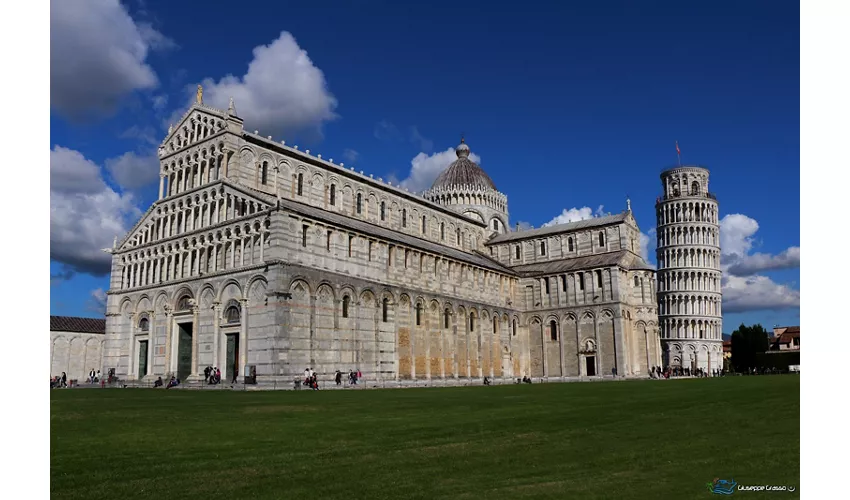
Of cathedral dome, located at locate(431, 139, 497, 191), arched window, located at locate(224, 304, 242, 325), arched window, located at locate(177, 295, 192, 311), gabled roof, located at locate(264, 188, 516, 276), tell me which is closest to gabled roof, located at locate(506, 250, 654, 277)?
gabled roof, located at locate(264, 188, 516, 276)

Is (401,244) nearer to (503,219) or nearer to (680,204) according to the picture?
(503,219)

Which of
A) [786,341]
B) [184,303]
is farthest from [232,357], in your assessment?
[786,341]

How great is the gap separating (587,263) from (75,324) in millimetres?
48650

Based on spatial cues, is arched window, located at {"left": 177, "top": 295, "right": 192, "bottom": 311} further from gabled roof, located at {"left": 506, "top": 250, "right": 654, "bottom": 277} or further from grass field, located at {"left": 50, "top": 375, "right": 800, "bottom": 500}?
gabled roof, located at {"left": 506, "top": 250, "right": 654, "bottom": 277}

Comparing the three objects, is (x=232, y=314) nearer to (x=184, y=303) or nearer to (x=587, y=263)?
(x=184, y=303)

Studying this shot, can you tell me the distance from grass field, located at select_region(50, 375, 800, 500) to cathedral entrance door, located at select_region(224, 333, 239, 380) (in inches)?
851

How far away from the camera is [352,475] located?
927cm

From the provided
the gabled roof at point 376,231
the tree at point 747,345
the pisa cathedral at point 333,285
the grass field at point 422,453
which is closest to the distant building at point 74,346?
the pisa cathedral at point 333,285

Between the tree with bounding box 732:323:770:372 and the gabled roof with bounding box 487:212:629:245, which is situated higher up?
the gabled roof with bounding box 487:212:629:245

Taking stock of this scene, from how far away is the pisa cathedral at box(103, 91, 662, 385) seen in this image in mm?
39125

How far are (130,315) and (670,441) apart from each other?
43.4 m

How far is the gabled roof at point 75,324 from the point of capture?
5997 centimetres

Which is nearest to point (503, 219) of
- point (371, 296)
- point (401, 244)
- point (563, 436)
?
point (401, 244)

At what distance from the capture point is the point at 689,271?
8906 centimetres
